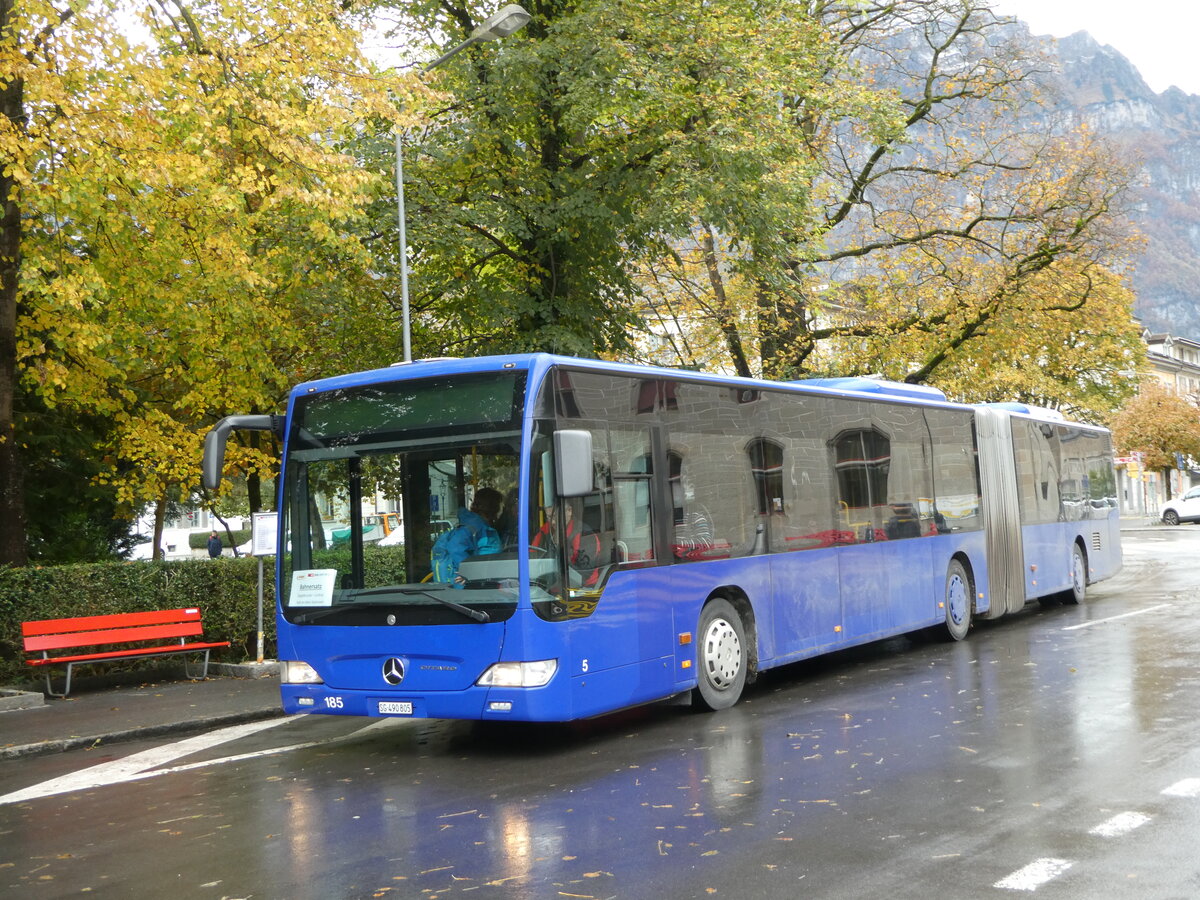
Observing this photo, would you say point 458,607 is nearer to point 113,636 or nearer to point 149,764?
point 149,764

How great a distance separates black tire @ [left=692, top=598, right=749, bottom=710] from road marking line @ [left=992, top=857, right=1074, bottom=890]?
5.09 m

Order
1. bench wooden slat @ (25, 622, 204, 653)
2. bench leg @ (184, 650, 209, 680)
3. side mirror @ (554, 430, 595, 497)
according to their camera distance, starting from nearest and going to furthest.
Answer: side mirror @ (554, 430, 595, 497), bench wooden slat @ (25, 622, 204, 653), bench leg @ (184, 650, 209, 680)

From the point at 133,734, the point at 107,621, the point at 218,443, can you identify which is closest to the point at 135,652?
the point at 107,621

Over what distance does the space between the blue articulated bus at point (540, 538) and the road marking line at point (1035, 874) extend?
3.92m

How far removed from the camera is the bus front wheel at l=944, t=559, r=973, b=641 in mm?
16266

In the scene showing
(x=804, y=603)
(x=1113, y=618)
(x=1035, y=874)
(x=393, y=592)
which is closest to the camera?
(x=1035, y=874)

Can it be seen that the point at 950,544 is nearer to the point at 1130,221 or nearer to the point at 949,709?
the point at 949,709

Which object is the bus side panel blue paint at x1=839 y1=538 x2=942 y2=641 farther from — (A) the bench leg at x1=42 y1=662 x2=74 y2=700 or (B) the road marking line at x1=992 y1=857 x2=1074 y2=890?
(A) the bench leg at x1=42 y1=662 x2=74 y2=700

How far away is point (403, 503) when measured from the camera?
996 centimetres

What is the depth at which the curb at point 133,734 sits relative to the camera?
11.0 metres

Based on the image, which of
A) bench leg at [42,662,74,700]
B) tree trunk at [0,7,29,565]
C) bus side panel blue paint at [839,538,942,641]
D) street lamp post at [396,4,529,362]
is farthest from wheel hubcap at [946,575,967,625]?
tree trunk at [0,7,29,565]

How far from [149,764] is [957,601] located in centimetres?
1019

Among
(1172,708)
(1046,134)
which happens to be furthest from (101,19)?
(1046,134)

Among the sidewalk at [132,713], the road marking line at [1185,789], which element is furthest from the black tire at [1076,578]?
the road marking line at [1185,789]
